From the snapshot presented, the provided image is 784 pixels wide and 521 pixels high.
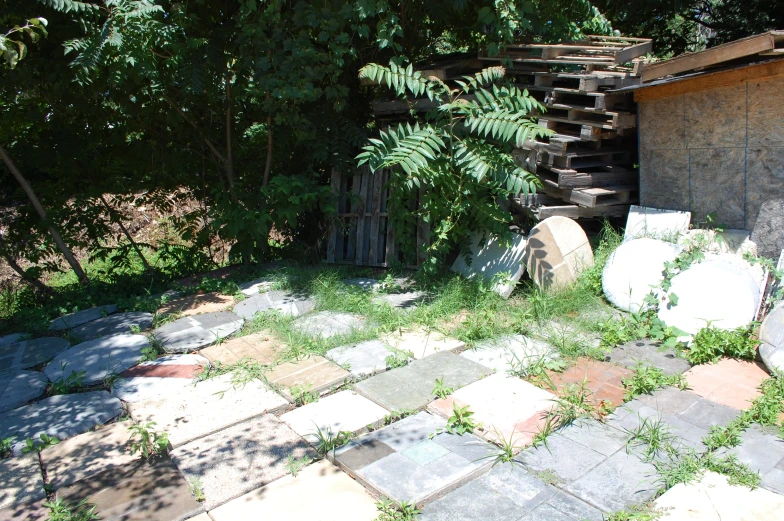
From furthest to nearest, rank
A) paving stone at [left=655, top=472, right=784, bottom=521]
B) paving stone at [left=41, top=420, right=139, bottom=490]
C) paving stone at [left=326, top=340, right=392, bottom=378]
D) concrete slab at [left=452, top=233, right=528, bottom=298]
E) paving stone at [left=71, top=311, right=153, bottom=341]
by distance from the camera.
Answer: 1. concrete slab at [left=452, top=233, right=528, bottom=298]
2. paving stone at [left=71, top=311, right=153, bottom=341]
3. paving stone at [left=326, top=340, right=392, bottom=378]
4. paving stone at [left=41, top=420, right=139, bottom=490]
5. paving stone at [left=655, top=472, right=784, bottom=521]

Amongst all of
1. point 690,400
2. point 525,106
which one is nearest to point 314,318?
point 525,106

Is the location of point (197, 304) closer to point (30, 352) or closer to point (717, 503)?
point (30, 352)

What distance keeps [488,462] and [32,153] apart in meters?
6.06

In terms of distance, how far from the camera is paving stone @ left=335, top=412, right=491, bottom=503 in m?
2.95

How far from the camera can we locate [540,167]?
20.2ft

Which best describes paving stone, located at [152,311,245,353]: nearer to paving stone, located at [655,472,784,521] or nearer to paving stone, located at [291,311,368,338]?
paving stone, located at [291,311,368,338]

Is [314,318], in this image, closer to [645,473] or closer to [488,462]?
[488,462]

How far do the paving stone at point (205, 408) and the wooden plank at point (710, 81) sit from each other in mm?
4320

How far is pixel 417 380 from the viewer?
407cm

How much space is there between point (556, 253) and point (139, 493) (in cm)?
388

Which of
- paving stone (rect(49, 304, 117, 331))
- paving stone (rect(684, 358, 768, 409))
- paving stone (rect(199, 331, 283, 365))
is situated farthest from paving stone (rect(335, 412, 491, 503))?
paving stone (rect(49, 304, 117, 331))

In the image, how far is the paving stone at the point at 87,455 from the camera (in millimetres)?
3223

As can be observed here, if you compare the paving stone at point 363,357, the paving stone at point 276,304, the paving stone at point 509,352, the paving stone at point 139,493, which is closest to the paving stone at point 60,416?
the paving stone at point 139,493

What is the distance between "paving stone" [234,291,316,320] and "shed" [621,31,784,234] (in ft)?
11.4
